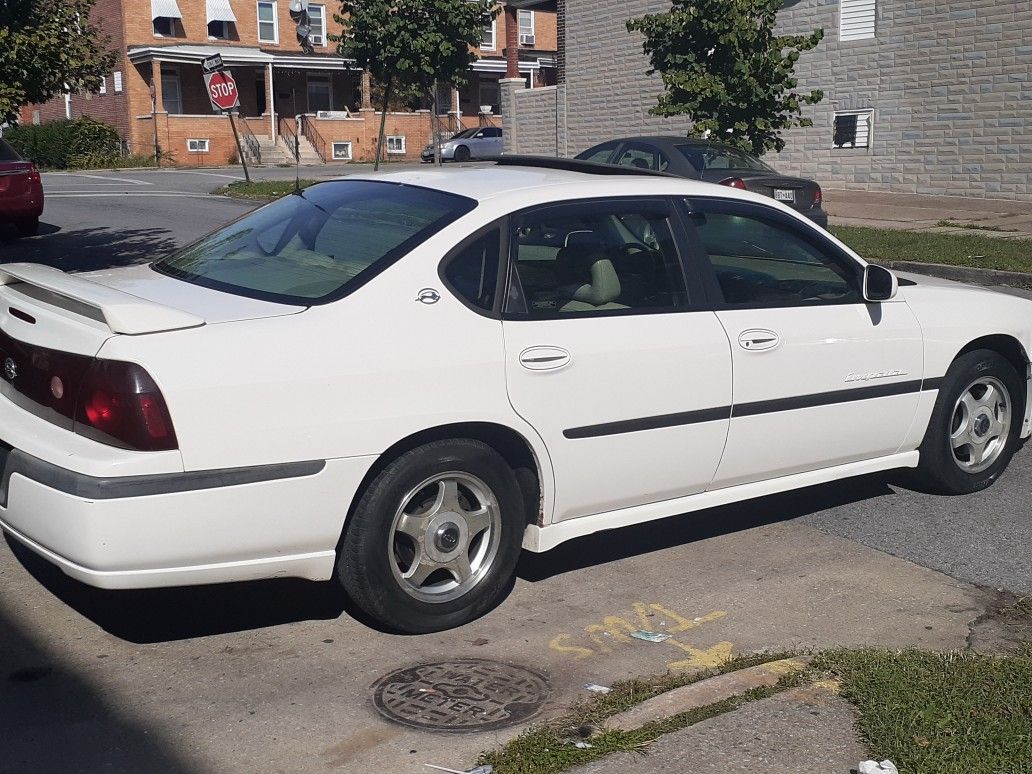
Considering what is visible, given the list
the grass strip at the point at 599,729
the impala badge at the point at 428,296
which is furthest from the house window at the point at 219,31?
the grass strip at the point at 599,729

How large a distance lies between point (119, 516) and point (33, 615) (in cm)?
107

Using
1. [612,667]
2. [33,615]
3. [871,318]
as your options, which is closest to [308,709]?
[612,667]

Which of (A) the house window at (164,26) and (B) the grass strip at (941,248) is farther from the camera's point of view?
(A) the house window at (164,26)

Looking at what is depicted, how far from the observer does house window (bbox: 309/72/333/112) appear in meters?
52.3

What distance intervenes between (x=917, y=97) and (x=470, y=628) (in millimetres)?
22312

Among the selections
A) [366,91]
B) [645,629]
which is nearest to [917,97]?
[645,629]

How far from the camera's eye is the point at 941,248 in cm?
1580

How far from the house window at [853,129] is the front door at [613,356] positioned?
2174 cm

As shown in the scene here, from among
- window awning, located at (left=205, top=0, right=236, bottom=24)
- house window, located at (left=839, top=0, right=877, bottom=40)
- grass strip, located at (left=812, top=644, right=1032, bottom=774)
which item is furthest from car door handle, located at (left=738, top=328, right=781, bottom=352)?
window awning, located at (left=205, top=0, right=236, bottom=24)

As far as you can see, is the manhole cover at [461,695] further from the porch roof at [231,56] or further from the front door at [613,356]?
the porch roof at [231,56]

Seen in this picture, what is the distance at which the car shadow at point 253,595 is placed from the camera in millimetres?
4684

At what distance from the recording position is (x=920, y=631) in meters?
4.66

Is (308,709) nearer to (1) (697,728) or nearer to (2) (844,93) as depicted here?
(1) (697,728)

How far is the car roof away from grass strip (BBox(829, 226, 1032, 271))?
9.68 meters
